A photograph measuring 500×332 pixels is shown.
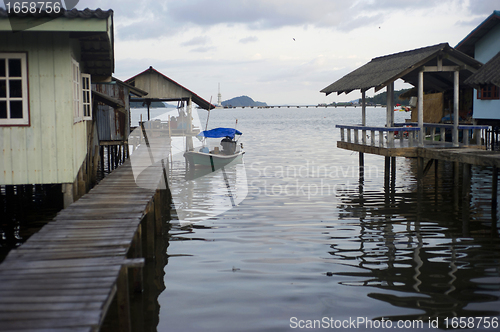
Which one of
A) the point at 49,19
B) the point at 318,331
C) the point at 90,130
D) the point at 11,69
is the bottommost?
the point at 318,331

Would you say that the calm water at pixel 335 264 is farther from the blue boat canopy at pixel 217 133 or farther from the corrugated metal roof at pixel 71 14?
the blue boat canopy at pixel 217 133

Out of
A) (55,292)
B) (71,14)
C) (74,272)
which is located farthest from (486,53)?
(55,292)

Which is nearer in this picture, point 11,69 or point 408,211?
point 11,69

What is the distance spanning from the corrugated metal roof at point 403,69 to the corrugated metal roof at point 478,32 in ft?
13.5

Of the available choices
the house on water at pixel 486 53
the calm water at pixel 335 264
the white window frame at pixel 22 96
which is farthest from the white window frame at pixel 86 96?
the house on water at pixel 486 53

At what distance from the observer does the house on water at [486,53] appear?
22.1 meters

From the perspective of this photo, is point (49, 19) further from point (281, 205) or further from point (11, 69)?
point (281, 205)

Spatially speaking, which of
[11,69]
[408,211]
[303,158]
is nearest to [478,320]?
[408,211]

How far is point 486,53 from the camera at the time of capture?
23953 millimetres

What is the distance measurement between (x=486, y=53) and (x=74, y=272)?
23.6 m

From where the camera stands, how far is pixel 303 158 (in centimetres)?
3475

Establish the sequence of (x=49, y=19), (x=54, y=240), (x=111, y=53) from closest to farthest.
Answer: (x=54, y=240) < (x=49, y=19) < (x=111, y=53)

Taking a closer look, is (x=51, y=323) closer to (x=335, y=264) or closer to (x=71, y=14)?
(x=71, y=14)

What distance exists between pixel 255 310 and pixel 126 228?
96.1 inches
